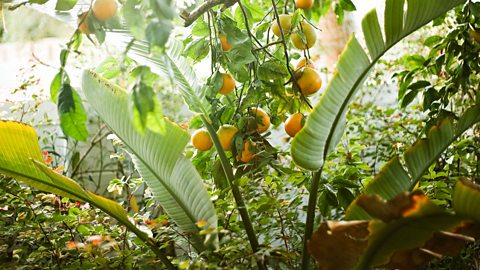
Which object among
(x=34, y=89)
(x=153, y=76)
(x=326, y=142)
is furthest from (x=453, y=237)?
(x=34, y=89)

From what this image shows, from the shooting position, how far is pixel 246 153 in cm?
128

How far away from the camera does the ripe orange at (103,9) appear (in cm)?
90

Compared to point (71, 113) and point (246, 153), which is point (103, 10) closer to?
point (71, 113)

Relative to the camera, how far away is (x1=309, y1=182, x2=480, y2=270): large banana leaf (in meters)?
0.89

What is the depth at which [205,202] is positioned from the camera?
47.9 inches

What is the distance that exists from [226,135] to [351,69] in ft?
1.08

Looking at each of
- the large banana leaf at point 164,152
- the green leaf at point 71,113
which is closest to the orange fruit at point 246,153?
the large banana leaf at point 164,152

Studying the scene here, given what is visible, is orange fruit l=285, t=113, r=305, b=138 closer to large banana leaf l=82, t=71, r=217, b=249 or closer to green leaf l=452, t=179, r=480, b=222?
large banana leaf l=82, t=71, r=217, b=249

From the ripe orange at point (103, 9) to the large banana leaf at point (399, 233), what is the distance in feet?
1.67

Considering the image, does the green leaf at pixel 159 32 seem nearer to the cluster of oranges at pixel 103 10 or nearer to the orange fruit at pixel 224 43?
the cluster of oranges at pixel 103 10

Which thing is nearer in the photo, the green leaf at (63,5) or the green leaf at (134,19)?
the green leaf at (134,19)

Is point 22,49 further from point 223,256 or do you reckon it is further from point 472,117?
point 472,117

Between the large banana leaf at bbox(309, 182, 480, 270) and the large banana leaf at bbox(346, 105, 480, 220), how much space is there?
0.37 ft

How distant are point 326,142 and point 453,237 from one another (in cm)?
33
